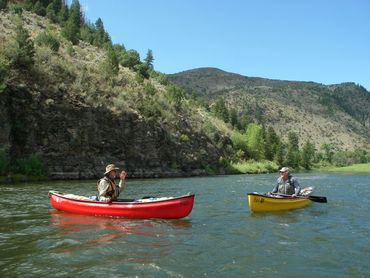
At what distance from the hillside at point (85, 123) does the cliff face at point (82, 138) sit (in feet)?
0.31

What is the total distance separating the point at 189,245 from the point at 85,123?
122 feet

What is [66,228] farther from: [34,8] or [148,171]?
[34,8]

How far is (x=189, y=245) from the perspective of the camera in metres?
12.3

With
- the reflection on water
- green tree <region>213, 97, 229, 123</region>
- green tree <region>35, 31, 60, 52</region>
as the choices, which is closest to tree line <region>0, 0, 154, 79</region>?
green tree <region>35, 31, 60, 52</region>

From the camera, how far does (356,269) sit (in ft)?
32.9

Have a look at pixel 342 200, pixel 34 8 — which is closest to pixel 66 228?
pixel 342 200

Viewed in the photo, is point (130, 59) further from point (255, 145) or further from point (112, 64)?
point (255, 145)

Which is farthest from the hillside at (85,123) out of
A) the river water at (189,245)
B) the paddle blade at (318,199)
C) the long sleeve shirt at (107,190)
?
the paddle blade at (318,199)

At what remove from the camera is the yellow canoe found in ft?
61.2

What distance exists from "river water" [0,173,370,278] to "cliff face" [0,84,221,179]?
78.2ft

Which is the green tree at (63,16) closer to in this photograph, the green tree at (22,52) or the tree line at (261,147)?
the green tree at (22,52)

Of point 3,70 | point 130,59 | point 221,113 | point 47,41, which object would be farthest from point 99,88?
point 221,113

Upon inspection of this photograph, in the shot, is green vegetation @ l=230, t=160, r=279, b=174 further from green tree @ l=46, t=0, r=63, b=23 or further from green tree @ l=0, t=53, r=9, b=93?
green tree @ l=46, t=0, r=63, b=23

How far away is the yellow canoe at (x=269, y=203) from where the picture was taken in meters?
18.6
